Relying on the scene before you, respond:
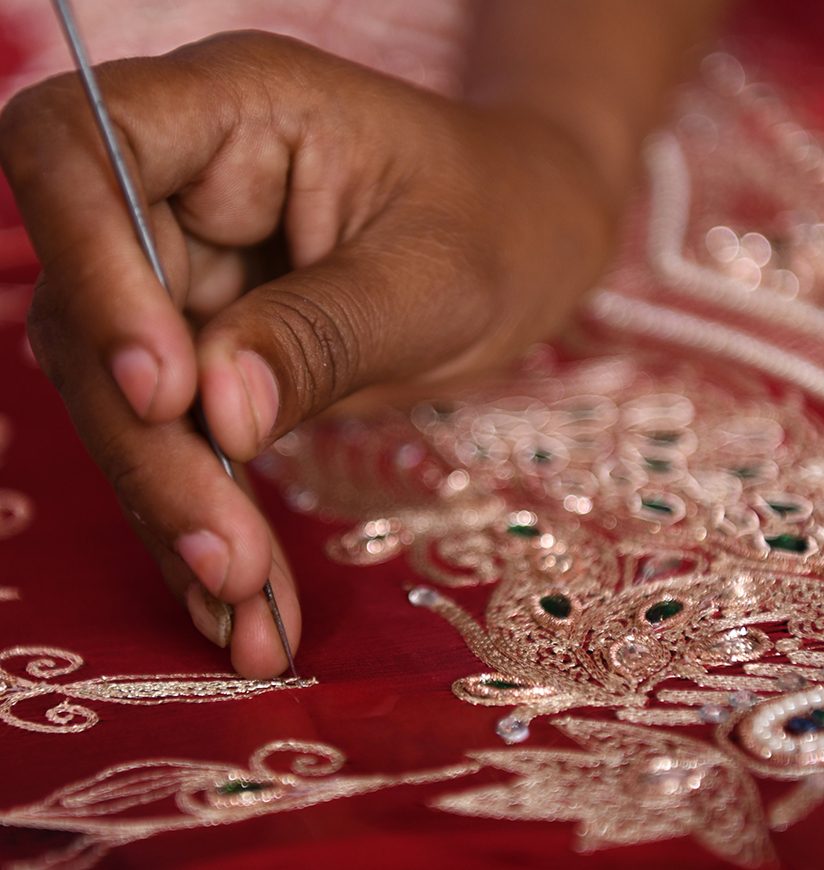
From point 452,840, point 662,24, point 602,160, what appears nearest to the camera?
point 452,840

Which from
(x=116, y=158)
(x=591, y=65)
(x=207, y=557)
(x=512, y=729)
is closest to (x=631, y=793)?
(x=512, y=729)

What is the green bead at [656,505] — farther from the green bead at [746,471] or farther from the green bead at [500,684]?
the green bead at [500,684]

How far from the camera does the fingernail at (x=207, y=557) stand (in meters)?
0.42

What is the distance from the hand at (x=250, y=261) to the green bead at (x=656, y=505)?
123mm

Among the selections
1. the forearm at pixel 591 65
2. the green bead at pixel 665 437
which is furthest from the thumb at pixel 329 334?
the forearm at pixel 591 65

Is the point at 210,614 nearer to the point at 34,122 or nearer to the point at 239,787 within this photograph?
the point at 239,787

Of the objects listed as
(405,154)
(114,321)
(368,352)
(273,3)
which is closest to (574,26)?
(273,3)

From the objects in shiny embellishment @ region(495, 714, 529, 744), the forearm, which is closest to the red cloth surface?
shiny embellishment @ region(495, 714, 529, 744)

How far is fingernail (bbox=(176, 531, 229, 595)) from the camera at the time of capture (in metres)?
0.42

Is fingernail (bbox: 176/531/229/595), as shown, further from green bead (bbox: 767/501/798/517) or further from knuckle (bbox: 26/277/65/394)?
green bead (bbox: 767/501/798/517)

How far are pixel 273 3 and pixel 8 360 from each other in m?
0.40

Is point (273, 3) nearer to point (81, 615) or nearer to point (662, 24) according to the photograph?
point (662, 24)

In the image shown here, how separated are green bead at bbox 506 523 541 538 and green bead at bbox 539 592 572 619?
0.05 m

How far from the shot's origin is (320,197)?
0.57 metres
